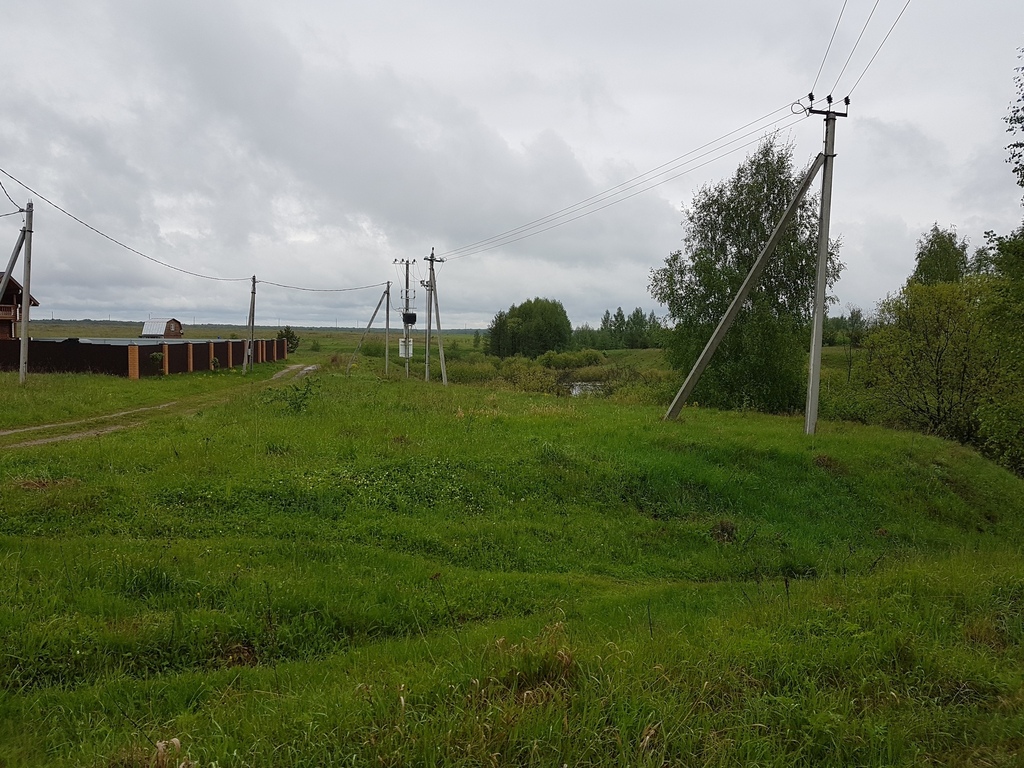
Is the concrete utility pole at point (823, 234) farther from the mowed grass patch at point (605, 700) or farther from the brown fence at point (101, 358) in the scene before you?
the brown fence at point (101, 358)

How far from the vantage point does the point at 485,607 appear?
6.16m

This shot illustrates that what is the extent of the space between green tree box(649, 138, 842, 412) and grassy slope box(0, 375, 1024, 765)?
44.1 ft

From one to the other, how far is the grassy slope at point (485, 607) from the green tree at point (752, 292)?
13.4 metres

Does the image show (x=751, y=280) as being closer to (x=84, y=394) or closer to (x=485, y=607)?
(x=485, y=607)

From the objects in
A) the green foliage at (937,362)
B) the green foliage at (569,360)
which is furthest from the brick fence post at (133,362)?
the green foliage at (569,360)

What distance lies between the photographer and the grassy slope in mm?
3430

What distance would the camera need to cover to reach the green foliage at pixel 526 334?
8369cm

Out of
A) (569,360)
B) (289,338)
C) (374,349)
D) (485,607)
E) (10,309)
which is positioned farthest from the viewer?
(374,349)

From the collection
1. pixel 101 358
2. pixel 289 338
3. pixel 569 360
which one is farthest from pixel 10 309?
pixel 569 360

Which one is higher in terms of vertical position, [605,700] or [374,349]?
[374,349]

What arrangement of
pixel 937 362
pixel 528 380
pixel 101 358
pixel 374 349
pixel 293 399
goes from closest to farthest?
pixel 293 399 → pixel 937 362 → pixel 101 358 → pixel 528 380 → pixel 374 349

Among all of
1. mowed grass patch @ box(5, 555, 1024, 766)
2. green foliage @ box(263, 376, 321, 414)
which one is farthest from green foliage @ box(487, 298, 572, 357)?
mowed grass patch @ box(5, 555, 1024, 766)

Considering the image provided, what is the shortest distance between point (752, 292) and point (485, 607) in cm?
2373

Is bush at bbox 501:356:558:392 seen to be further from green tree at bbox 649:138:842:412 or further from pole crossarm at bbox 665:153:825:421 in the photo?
pole crossarm at bbox 665:153:825:421
